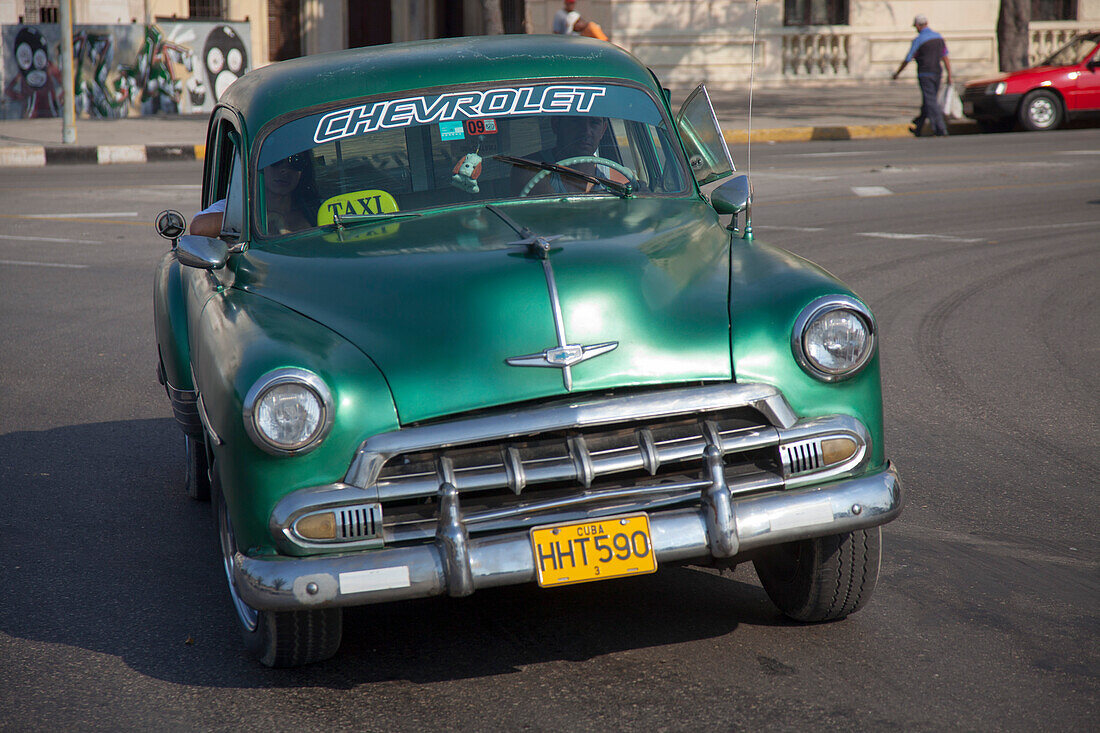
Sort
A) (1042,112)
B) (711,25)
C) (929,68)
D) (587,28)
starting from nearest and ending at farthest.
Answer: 1. (587,28)
2. (929,68)
3. (1042,112)
4. (711,25)

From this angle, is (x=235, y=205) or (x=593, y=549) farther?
(x=235, y=205)

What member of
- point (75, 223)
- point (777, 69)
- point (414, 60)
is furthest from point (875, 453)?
point (777, 69)

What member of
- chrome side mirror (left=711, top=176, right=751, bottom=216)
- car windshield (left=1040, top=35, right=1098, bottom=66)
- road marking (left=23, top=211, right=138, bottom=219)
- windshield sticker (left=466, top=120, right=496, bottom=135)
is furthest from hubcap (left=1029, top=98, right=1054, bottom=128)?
windshield sticker (left=466, top=120, right=496, bottom=135)

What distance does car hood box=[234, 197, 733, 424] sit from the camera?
3434 mm

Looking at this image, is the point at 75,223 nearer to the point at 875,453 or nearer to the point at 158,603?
the point at 158,603

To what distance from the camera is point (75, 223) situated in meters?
13.2

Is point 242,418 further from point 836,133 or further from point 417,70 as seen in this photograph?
point 836,133

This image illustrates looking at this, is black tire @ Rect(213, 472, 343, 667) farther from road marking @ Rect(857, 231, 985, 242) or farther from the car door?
the car door

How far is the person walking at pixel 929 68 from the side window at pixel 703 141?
16.8 meters

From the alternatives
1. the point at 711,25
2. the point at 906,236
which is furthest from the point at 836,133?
the point at 906,236

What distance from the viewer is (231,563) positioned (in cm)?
376

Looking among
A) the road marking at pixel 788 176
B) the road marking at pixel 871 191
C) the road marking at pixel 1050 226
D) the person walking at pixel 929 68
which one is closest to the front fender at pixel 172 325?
the road marking at pixel 1050 226

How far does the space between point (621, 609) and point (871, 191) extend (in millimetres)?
11354

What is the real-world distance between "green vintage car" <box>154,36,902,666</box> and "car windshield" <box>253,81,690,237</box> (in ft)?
0.53
